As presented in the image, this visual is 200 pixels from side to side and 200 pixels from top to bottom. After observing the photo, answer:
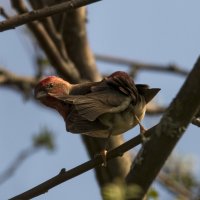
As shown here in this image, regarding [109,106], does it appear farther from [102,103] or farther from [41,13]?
[41,13]

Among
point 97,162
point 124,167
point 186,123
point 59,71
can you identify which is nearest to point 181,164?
point 124,167

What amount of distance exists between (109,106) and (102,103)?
6cm

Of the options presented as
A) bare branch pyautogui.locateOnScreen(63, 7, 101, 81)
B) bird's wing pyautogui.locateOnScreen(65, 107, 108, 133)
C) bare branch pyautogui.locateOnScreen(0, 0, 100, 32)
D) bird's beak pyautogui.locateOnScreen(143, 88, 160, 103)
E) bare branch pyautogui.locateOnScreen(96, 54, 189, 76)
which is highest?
bare branch pyautogui.locateOnScreen(0, 0, 100, 32)

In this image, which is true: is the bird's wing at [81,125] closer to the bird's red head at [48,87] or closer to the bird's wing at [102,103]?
the bird's wing at [102,103]

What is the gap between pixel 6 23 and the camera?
445 cm

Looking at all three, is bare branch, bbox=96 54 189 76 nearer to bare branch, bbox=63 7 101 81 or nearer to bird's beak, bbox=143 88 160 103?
bare branch, bbox=63 7 101 81

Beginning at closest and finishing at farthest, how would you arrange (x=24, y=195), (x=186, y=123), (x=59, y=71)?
(x=186, y=123) → (x=24, y=195) → (x=59, y=71)

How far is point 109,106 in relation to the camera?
4.75m

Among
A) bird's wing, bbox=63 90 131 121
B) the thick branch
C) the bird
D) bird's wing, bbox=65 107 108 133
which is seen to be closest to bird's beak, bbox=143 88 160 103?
the bird

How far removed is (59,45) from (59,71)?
0.96 feet

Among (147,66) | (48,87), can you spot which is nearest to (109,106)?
(48,87)

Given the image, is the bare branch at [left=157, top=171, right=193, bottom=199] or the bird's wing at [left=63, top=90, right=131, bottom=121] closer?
the bird's wing at [left=63, top=90, right=131, bottom=121]

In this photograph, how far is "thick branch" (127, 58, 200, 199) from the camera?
3.03m

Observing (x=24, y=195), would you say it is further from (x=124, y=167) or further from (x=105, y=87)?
(x=124, y=167)
